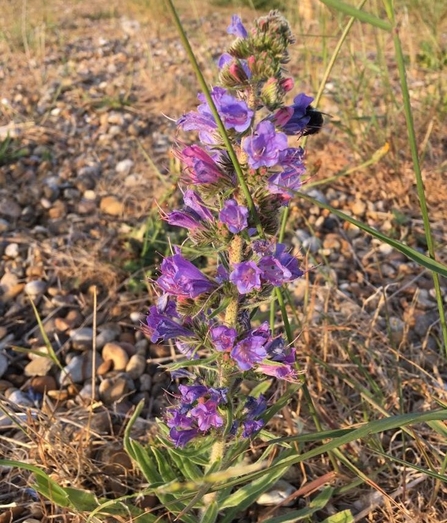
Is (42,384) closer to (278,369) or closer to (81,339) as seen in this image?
(81,339)

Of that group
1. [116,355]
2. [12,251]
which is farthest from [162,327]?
[12,251]

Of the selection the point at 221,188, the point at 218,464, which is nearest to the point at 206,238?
the point at 221,188

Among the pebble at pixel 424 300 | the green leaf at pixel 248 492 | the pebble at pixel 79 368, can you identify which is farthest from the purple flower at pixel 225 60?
the pebble at pixel 424 300

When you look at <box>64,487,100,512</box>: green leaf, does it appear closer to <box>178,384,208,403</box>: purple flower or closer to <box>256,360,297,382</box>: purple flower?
<box>178,384,208,403</box>: purple flower

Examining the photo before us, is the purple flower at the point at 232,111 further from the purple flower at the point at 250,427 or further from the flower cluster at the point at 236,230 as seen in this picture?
the purple flower at the point at 250,427

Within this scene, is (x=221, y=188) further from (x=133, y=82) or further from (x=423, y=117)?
(x=133, y=82)

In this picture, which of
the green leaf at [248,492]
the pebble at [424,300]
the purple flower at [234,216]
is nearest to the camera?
the purple flower at [234,216]

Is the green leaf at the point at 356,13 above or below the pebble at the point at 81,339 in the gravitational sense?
above
